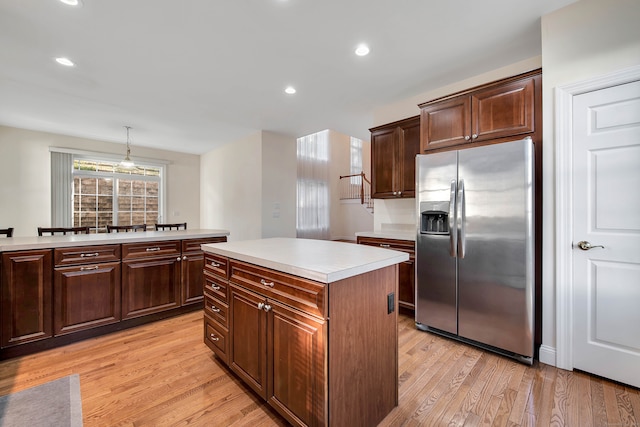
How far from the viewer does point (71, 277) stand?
8.02ft

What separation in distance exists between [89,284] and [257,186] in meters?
3.05

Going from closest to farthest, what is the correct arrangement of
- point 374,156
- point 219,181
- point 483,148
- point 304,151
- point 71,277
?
point 483,148 → point 71,277 → point 374,156 → point 219,181 → point 304,151

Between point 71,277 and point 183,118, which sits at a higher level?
point 183,118

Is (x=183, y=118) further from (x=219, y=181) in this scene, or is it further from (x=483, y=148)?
(x=483, y=148)

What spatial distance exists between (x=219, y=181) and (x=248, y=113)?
2599 mm

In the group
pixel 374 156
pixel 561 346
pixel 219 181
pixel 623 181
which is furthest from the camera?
pixel 219 181

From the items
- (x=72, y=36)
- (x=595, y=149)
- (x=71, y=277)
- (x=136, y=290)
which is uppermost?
(x=72, y=36)

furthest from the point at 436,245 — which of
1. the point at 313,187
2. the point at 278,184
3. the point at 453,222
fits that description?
the point at 313,187

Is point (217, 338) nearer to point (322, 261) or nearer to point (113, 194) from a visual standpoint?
point (322, 261)

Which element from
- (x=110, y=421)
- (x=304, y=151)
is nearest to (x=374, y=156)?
(x=110, y=421)

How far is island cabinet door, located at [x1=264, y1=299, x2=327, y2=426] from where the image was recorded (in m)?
1.23

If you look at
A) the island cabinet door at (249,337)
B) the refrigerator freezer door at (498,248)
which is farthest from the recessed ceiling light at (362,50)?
the island cabinet door at (249,337)

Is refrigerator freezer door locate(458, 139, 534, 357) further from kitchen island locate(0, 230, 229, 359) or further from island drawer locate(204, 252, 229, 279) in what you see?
kitchen island locate(0, 230, 229, 359)

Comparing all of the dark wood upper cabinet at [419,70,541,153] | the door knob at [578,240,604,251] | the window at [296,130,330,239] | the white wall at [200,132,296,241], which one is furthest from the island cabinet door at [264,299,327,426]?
the window at [296,130,330,239]
